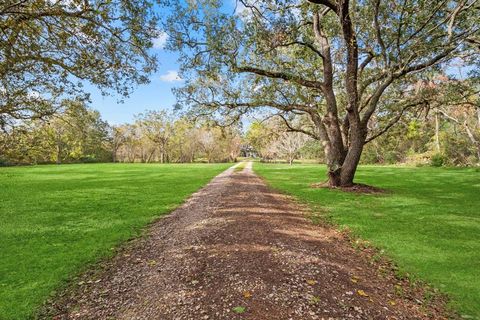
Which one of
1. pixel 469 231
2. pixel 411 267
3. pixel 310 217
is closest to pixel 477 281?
pixel 411 267

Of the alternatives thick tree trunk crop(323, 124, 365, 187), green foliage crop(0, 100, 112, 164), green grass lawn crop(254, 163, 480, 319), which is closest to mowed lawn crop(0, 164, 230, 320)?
green foliage crop(0, 100, 112, 164)

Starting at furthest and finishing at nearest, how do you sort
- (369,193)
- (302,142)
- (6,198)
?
(302,142) → (369,193) → (6,198)

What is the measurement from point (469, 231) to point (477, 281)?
4361 mm

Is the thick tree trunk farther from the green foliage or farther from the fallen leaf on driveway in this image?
the green foliage

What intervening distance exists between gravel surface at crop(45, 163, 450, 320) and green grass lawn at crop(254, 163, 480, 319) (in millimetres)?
696

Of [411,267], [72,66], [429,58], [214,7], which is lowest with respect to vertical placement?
[411,267]

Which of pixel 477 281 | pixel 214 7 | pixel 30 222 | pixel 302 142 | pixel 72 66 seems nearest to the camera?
pixel 477 281

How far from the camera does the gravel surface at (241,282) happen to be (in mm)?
4473

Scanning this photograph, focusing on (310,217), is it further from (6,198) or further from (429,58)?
(6,198)

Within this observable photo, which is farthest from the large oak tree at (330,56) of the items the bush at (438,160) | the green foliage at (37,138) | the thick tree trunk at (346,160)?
the bush at (438,160)

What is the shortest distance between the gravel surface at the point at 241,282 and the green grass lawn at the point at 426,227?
2.28 feet

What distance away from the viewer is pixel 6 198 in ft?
47.4

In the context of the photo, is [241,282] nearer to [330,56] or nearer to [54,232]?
[54,232]

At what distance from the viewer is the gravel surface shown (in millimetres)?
4473
